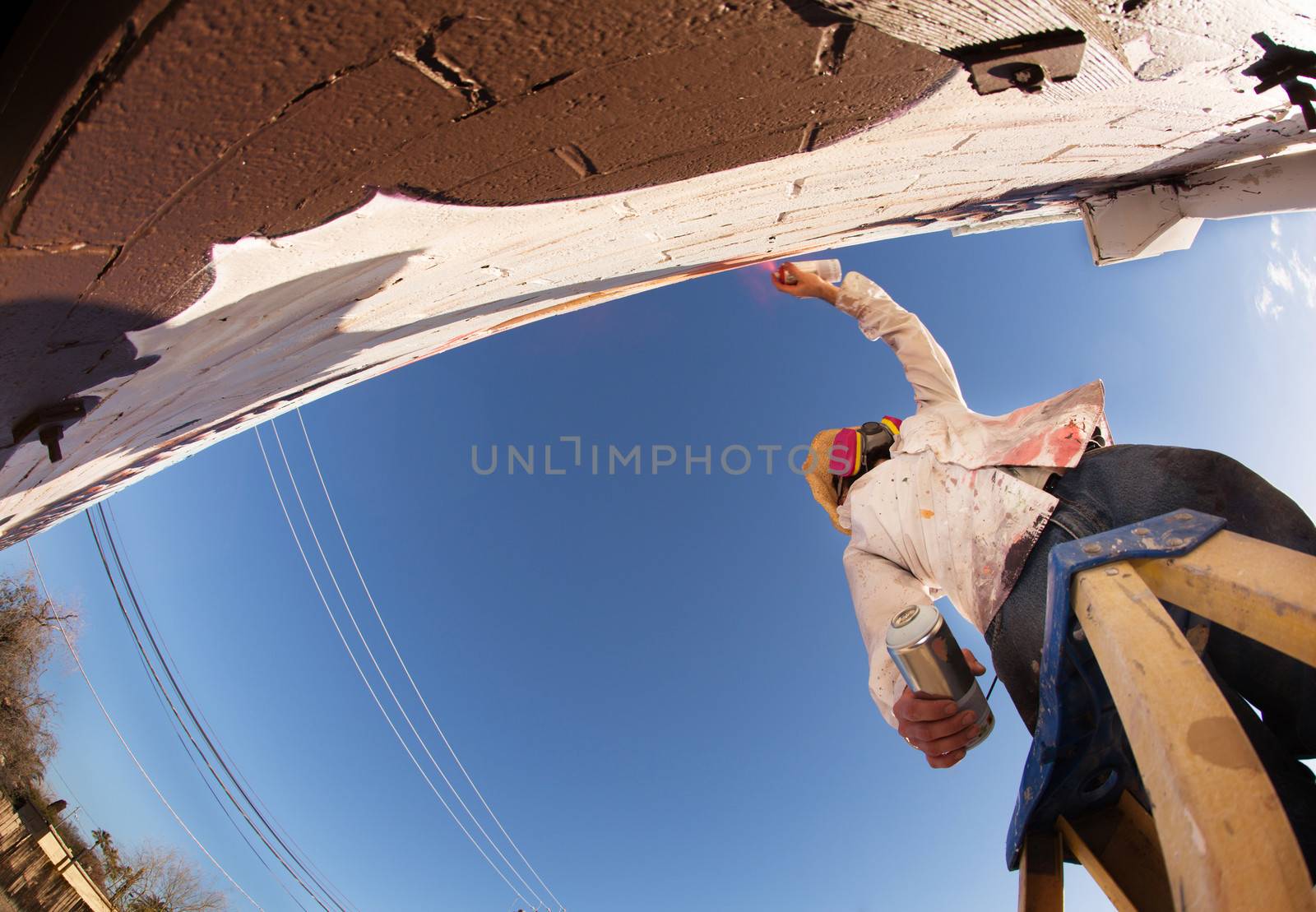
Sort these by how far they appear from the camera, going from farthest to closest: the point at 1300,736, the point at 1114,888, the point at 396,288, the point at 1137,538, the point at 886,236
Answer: the point at 886,236 → the point at 396,288 → the point at 1300,736 → the point at 1114,888 → the point at 1137,538

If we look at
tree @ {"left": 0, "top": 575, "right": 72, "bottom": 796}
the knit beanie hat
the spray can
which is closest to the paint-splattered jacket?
the knit beanie hat

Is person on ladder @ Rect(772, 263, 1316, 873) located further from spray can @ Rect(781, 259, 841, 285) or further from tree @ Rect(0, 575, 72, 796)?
tree @ Rect(0, 575, 72, 796)

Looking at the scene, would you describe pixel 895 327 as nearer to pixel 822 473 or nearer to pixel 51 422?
pixel 822 473

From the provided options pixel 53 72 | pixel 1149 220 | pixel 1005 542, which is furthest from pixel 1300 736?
pixel 53 72

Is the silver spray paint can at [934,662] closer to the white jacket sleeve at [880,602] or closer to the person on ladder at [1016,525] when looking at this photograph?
the person on ladder at [1016,525]

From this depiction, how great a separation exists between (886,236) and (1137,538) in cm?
282

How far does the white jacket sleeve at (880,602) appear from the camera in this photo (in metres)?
1.67

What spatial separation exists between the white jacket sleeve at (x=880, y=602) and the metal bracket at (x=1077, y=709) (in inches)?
14.7

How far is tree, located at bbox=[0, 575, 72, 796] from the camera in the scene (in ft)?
37.5

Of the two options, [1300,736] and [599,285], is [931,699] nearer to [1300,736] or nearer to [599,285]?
[1300,736]

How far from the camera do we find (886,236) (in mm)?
3451

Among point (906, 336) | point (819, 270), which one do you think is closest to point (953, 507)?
point (906, 336)

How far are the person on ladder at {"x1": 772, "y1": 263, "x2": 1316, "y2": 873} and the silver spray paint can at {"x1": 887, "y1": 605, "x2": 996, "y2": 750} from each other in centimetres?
4

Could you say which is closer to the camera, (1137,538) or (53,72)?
(53,72)
